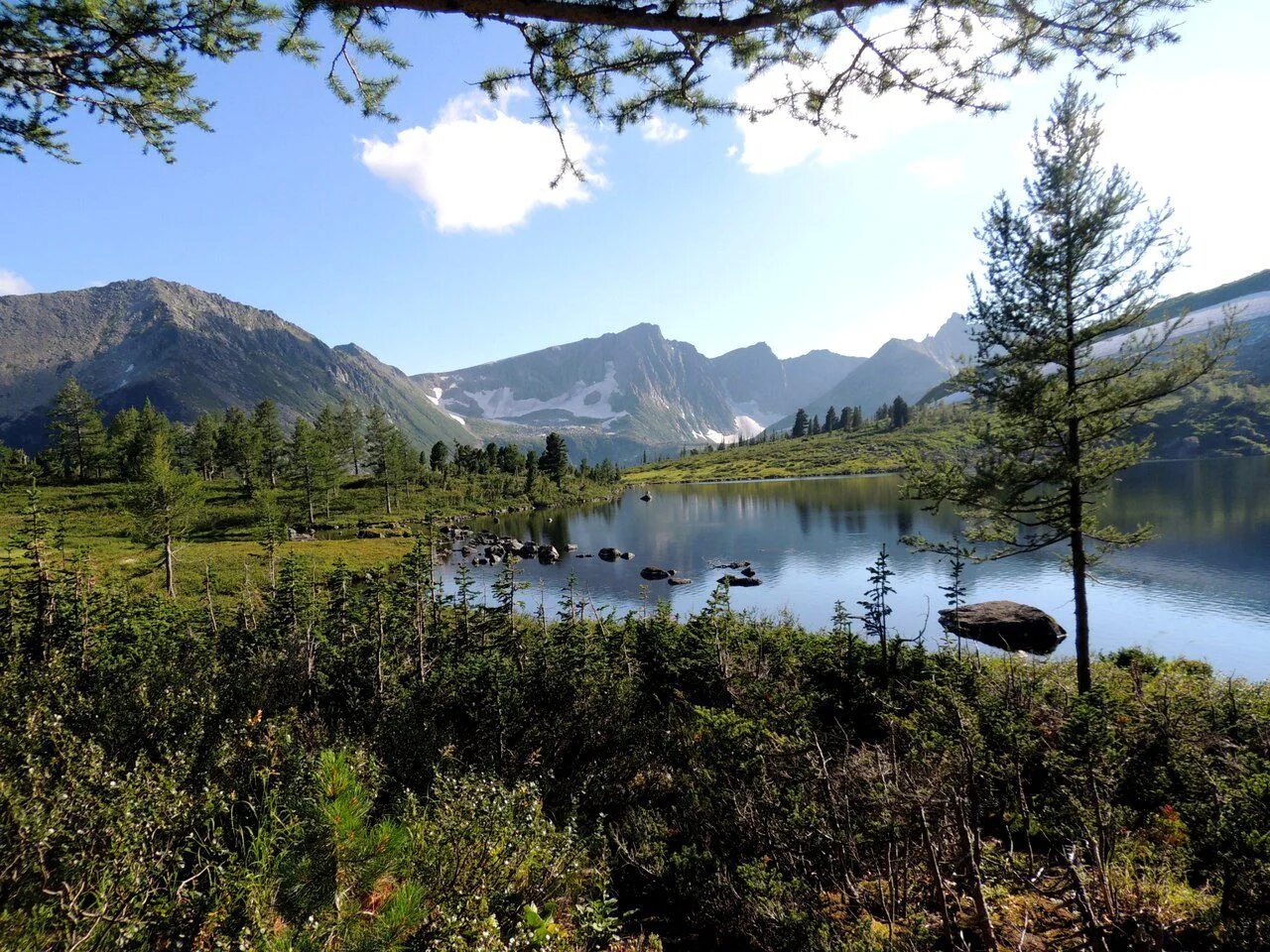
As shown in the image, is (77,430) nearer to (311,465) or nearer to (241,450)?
(241,450)

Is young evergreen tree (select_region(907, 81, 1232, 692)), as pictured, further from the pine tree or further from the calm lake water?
the pine tree

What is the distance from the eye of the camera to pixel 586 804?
8.53 meters

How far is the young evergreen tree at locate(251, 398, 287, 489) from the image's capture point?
7881 cm

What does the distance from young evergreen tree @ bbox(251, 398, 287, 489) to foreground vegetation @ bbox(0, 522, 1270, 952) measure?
77.4m

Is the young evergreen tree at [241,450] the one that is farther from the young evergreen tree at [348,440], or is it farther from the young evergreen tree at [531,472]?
the young evergreen tree at [531,472]

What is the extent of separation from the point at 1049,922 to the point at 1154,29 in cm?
830

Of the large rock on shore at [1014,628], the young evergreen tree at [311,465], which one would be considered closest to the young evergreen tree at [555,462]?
the young evergreen tree at [311,465]

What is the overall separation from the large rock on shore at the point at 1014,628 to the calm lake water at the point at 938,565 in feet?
2.78

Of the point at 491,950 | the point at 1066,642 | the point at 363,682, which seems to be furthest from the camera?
the point at 1066,642

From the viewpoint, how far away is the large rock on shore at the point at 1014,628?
80.0 ft

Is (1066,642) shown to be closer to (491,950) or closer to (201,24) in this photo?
(491,950)

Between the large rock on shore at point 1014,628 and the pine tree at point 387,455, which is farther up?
the pine tree at point 387,455

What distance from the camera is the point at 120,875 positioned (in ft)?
12.5

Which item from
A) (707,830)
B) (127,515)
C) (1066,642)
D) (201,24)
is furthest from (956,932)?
(127,515)
